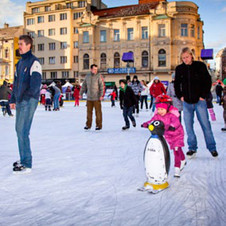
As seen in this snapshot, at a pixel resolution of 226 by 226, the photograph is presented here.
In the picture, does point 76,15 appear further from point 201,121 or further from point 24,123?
point 24,123

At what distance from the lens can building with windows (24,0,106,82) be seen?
144ft

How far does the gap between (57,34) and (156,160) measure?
44.6m

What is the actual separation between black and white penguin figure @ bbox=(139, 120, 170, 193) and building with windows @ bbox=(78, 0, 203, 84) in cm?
3444

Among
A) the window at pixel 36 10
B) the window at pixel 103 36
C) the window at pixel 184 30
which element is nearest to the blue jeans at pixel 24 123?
the window at pixel 184 30

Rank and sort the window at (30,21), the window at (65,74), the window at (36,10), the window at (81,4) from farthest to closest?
the window at (30,21), the window at (36,10), the window at (65,74), the window at (81,4)

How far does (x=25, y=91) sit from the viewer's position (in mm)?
3717

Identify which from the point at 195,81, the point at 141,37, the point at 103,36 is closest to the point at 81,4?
the point at 103,36

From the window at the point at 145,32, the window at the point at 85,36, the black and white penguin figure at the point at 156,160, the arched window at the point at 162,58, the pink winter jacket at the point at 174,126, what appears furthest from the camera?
the window at the point at 85,36

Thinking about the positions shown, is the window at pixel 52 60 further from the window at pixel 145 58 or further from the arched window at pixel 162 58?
the arched window at pixel 162 58

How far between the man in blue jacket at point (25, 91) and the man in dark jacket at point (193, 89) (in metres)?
2.13

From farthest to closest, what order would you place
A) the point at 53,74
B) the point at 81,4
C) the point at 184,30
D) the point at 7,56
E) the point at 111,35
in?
the point at 7,56
the point at 53,74
the point at 81,4
the point at 111,35
the point at 184,30

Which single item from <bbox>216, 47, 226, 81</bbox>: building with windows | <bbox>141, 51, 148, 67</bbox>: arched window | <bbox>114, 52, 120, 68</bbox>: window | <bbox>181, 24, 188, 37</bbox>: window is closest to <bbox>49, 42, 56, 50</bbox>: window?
<bbox>114, 52, 120, 68</bbox>: window

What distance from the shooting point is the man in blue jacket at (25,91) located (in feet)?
12.1

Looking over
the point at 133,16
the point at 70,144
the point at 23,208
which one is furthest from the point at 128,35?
the point at 23,208
